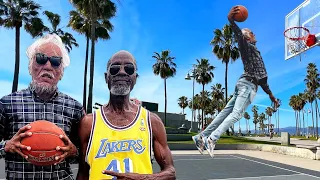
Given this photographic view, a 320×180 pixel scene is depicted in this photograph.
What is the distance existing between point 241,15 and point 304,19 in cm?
985

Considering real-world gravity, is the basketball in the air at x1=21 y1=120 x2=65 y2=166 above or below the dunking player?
below

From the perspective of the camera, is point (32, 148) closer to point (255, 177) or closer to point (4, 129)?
point (4, 129)

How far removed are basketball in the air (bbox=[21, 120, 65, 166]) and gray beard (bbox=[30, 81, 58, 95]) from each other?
1.01ft

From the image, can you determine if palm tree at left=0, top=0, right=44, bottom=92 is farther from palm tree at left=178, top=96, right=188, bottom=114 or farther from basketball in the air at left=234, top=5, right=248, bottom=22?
palm tree at left=178, top=96, right=188, bottom=114

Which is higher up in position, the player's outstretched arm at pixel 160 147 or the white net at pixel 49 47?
the white net at pixel 49 47

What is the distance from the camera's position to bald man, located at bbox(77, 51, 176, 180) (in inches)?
82.2

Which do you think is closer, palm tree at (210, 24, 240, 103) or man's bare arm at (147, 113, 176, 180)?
man's bare arm at (147, 113, 176, 180)

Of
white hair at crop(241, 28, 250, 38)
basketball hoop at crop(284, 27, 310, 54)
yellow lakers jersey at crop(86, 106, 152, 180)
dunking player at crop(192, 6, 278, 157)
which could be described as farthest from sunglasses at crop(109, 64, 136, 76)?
basketball hoop at crop(284, 27, 310, 54)

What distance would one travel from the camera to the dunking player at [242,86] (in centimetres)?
731

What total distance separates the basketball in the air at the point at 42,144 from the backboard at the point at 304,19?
14.6 metres

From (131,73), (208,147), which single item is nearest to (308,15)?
(208,147)

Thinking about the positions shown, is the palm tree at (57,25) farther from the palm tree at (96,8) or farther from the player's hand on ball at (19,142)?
the player's hand on ball at (19,142)

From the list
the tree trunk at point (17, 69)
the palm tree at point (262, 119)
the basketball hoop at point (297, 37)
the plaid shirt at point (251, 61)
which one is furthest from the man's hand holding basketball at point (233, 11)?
the palm tree at point (262, 119)

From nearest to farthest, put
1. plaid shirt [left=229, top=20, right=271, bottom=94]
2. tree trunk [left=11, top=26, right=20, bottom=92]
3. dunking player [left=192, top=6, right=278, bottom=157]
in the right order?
dunking player [left=192, top=6, right=278, bottom=157] < plaid shirt [left=229, top=20, right=271, bottom=94] < tree trunk [left=11, top=26, right=20, bottom=92]
